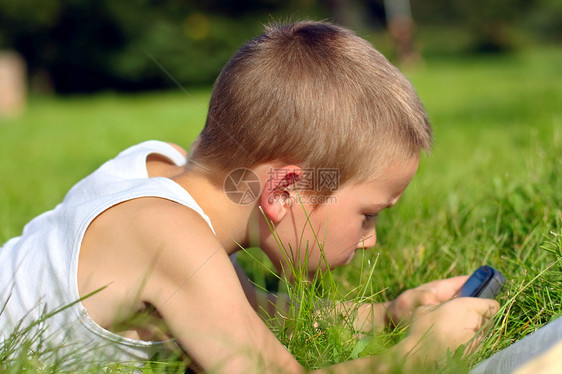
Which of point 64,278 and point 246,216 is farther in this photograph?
point 246,216

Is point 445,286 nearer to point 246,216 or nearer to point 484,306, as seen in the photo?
point 484,306

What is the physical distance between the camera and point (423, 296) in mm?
1726

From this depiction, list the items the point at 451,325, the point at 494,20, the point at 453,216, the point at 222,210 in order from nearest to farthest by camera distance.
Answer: the point at 451,325 < the point at 222,210 < the point at 453,216 < the point at 494,20

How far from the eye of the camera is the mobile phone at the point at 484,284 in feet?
5.25

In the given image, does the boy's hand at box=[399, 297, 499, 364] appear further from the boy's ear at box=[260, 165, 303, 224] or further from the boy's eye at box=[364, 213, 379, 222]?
the boy's ear at box=[260, 165, 303, 224]

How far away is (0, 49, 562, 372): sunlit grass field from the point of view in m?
1.47

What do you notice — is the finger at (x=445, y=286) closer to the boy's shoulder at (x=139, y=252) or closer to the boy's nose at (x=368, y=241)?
the boy's nose at (x=368, y=241)

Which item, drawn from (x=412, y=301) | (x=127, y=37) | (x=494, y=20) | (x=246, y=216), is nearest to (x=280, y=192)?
(x=246, y=216)

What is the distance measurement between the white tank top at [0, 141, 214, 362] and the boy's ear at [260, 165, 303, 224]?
17 centimetres

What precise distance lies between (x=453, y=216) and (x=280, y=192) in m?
0.90

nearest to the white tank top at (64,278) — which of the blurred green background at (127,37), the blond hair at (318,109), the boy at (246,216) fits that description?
the boy at (246,216)

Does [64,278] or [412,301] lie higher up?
[64,278]

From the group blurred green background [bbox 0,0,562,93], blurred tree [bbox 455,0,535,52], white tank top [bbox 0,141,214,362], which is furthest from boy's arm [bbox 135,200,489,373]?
blurred tree [bbox 455,0,535,52]

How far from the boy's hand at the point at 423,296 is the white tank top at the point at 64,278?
0.61 metres
